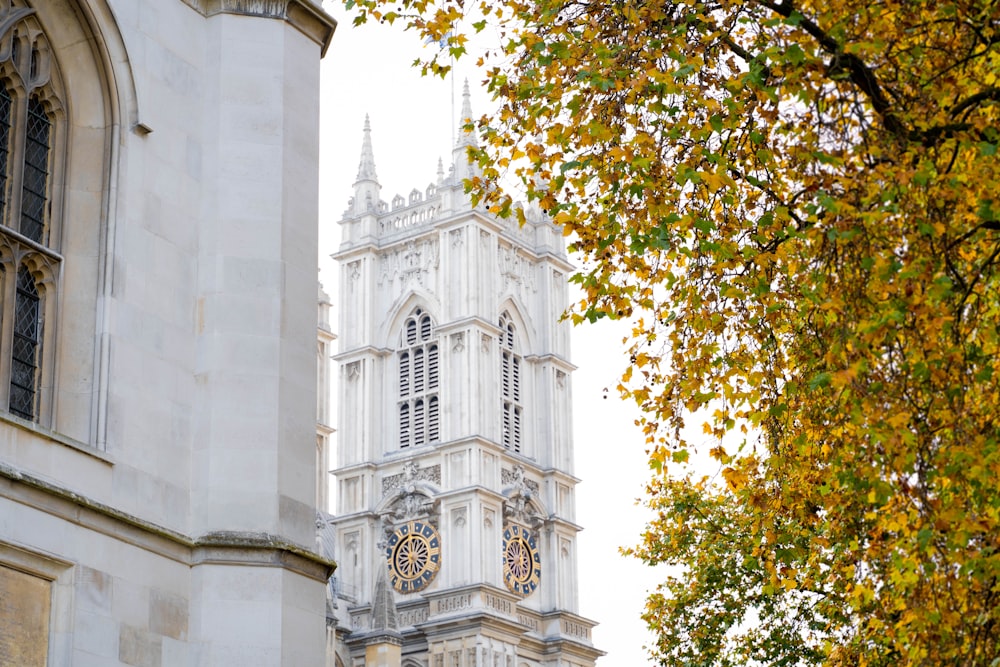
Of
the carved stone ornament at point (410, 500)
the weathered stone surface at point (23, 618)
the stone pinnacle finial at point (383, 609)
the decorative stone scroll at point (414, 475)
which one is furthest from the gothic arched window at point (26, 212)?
the decorative stone scroll at point (414, 475)

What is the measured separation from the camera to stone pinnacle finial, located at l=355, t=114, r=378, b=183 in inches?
3250

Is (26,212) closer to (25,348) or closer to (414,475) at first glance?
(25,348)

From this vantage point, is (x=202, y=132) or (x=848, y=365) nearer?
(x=848, y=365)

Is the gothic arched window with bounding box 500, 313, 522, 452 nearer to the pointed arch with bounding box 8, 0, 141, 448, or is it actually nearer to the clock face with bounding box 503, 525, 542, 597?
the clock face with bounding box 503, 525, 542, 597

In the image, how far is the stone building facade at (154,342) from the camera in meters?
12.6

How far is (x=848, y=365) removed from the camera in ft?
36.1

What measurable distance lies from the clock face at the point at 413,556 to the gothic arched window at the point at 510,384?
599 centimetres

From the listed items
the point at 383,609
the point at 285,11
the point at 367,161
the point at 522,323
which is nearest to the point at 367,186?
the point at 367,161

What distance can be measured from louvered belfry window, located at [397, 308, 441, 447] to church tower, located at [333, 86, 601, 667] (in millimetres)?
78

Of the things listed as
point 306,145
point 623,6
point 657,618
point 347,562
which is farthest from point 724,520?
point 347,562

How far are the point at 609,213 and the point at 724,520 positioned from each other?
1302cm

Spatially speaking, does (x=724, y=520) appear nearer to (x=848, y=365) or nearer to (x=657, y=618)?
(x=657, y=618)

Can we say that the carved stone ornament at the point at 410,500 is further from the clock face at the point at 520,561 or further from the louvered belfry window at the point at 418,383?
the clock face at the point at 520,561

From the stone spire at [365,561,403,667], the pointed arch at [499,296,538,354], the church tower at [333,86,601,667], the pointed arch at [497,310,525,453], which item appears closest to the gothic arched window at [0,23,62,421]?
the stone spire at [365,561,403,667]
